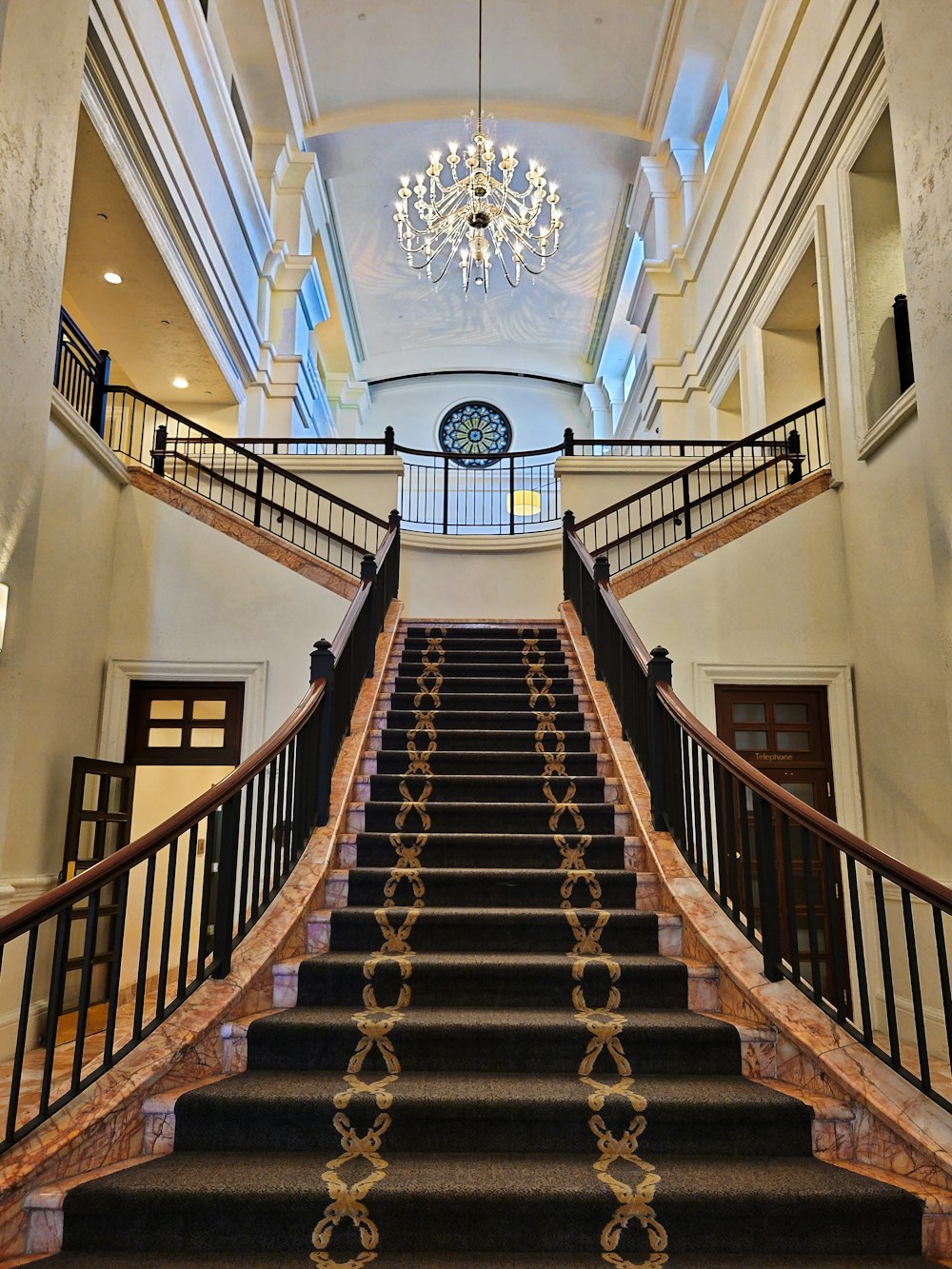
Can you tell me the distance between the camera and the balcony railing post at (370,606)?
6918 mm

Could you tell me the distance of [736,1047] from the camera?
10.9 feet

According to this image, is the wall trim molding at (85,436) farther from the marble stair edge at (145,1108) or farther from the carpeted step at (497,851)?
the marble stair edge at (145,1108)

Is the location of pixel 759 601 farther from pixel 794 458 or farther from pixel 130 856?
pixel 130 856

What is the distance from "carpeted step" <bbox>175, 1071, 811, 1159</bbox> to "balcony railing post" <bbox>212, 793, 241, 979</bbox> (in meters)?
0.59

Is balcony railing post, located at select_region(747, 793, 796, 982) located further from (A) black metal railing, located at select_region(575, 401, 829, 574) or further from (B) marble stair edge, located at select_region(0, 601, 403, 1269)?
(A) black metal railing, located at select_region(575, 401, 829, 574)

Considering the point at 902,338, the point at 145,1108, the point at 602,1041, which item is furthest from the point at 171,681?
the point at 902,338

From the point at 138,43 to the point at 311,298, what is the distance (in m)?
7.45

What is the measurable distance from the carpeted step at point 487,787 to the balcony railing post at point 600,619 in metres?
1.51

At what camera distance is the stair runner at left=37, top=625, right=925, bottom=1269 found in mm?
2564

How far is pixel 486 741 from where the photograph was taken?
6.08 metres

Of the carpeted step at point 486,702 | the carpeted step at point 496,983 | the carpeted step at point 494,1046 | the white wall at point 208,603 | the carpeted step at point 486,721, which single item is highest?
the white wall at point 208,603

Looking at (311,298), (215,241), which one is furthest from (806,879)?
(311,298)

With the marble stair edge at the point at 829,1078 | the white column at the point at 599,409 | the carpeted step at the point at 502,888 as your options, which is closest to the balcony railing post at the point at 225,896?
the carpeted step at the point at 502,888

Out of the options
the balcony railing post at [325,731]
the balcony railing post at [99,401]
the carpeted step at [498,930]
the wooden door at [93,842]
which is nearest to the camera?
the carpeted step at [498,930]
